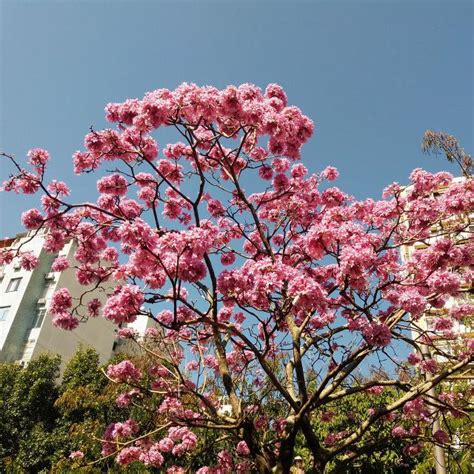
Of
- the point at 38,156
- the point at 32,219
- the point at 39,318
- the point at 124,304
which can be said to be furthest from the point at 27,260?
the point at 39,318

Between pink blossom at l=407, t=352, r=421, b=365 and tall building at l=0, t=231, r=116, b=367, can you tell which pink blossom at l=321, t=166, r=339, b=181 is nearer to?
pink blossom at l=407, t=352, r=421, b=365

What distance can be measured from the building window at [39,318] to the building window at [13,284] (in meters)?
2.24

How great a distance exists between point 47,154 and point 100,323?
25888 millimetres

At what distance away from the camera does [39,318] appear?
2508 centimetres

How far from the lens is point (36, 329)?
24.5 meters

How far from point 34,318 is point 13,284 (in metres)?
2.85

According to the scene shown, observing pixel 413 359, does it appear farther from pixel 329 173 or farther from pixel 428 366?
pixel 329 173

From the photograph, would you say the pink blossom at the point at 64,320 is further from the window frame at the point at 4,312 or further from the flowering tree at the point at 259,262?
the window frame at the point at 4,312

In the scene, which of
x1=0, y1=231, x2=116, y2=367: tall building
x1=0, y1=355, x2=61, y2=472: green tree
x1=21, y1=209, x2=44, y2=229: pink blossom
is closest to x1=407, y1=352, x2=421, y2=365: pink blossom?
x1=21, y1=209, x2=44, y2=229: pink blossom

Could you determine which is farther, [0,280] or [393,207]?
[0,280]

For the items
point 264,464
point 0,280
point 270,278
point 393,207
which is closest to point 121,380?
point 264,464

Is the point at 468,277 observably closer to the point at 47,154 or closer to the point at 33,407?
the point at 47,154

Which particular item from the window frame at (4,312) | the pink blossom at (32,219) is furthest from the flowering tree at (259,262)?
the window frame at (4,312)

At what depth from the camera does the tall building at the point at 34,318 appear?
23797mm
